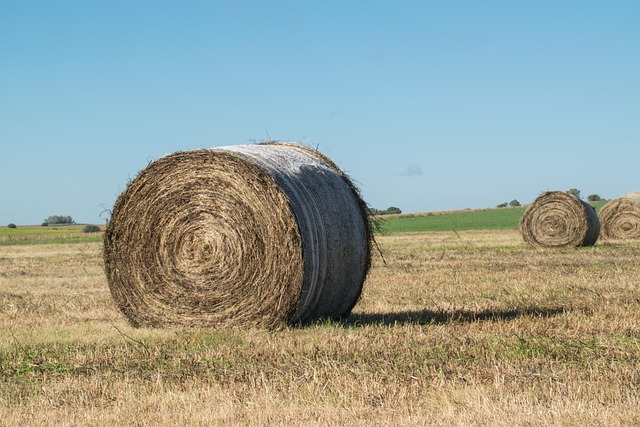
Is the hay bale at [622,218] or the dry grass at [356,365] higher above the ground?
the hay bale at [622,218]

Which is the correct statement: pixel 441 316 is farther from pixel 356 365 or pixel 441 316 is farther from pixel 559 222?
pixel 559 222

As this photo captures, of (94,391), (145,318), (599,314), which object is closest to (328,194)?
(145,318)

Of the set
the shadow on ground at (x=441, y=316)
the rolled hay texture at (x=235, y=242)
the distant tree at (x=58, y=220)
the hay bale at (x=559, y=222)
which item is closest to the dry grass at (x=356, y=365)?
the shadow on ground at (x=441, y=316)

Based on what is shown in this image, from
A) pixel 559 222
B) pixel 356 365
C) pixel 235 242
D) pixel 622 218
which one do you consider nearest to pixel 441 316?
pixel 235 242

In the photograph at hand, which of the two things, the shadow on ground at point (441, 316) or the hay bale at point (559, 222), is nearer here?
the shadow on ground at point (441, 316)

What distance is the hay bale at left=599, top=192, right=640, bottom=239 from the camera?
1153 inches

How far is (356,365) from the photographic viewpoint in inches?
290

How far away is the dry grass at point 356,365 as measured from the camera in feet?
19.3

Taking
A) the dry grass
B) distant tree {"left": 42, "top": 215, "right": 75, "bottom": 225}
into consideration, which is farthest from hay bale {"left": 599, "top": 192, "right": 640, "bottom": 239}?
distant tree {"left": 42, "top": 215, "right": 75, "bottom": 225}

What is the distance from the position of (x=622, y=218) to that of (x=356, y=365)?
78.8 ft

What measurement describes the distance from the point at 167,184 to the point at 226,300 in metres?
1.48

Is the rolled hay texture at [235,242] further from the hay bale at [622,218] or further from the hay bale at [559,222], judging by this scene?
the hay bale at [622,218]

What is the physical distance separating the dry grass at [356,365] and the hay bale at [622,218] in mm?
16992

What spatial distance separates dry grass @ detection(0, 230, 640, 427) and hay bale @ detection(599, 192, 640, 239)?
1699 centimetres
